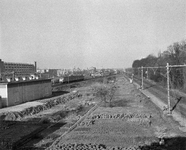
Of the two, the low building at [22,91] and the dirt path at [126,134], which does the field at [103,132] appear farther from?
the low building at [22,91]

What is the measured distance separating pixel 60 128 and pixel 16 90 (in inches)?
636

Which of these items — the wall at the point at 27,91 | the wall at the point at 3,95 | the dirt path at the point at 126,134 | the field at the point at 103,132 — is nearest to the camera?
the dirt path at the point at 126,134

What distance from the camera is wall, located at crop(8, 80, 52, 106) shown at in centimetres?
2855

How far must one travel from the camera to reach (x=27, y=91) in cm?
3272

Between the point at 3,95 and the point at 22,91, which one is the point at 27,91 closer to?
the point at 22,91

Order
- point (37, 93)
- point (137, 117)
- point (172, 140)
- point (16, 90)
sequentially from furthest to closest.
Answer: point (37, 93), point (16, 90), point (137, 117), point (172, 140)

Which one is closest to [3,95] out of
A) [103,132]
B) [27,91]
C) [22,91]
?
[22,91]

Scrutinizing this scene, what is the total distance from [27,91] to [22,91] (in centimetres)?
159

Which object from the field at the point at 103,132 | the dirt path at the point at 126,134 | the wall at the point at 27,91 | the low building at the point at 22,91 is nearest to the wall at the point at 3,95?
the low building at the point at 22,91

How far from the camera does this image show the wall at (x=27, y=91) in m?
28.5

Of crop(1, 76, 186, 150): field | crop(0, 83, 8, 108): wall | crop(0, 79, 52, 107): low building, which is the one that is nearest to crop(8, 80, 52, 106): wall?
crop(0, 79, 52, 107): low building

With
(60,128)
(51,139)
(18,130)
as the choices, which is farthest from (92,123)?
(18,130)

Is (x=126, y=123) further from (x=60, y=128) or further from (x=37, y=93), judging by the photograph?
(x=37, y=93)

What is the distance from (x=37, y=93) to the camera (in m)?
35.9
